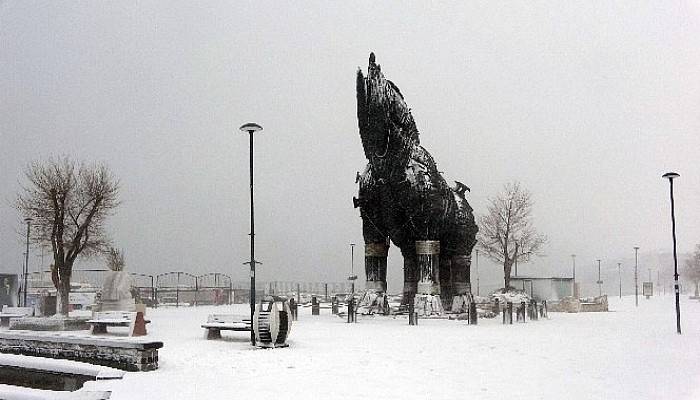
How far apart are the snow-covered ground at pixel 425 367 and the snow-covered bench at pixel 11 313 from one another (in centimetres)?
695

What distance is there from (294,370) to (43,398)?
3696 millimetres

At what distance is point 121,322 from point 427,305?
27.9ft

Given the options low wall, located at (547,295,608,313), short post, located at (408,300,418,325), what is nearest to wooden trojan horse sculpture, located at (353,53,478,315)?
short post, located at (408,300,418,325)

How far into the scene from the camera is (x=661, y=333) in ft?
51.9

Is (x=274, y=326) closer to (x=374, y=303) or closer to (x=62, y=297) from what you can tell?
(x=374, y=303)

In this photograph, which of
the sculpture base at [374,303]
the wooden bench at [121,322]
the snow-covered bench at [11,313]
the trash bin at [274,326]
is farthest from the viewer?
the sculpture base at [374,303]

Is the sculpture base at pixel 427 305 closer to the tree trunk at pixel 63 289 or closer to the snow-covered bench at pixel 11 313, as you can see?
the tree trunk at pixel 63 289

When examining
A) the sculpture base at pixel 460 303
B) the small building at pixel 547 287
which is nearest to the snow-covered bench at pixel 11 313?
the sculpture base at pixel 460 303

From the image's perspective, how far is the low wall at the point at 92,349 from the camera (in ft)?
29.3

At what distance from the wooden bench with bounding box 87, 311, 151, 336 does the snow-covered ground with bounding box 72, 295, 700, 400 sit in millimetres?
645

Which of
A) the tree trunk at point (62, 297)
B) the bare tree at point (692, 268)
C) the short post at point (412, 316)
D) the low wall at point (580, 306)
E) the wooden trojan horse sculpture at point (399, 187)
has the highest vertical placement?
the wooden trojan horse sculpture at point (399, 187)

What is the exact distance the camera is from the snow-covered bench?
1948 cm

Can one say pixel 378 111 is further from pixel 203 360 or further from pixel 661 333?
pixel 203 360

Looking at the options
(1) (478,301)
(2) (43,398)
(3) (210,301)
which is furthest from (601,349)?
(3) (210,301)
